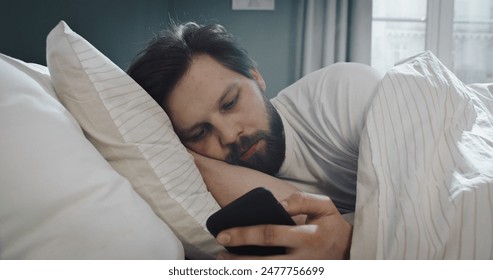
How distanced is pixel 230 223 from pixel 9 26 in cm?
62

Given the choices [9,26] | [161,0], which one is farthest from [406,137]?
[161,0]

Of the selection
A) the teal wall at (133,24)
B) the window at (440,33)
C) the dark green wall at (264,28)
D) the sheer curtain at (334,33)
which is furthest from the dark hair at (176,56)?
the window at (440,33)

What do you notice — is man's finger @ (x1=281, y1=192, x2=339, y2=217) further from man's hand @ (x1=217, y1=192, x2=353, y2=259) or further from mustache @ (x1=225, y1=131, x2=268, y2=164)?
mustache @ (x1=225, y1=131, x2=268, y2=164)

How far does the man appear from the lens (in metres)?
0.75

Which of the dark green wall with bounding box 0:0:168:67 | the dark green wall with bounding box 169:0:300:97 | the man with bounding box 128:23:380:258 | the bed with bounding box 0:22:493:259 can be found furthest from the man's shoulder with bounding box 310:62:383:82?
the dark green wall with bounding box 169:0:300:97

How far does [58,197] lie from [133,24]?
36.1 inches

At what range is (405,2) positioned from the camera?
2.52 m

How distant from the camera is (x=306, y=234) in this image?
602mm

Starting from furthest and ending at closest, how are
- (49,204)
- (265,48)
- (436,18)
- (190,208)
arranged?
1. (436,18)
2. (265,48)
3. (190,208)
4. (49,204)

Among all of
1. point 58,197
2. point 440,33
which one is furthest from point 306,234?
point 440,33

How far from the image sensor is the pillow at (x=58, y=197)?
0.52 meters

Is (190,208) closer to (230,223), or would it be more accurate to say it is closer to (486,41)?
(230,223)

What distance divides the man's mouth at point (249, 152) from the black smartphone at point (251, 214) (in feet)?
Answer: 0.73

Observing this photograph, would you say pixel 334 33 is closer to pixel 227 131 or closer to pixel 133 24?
pixel 133 24
